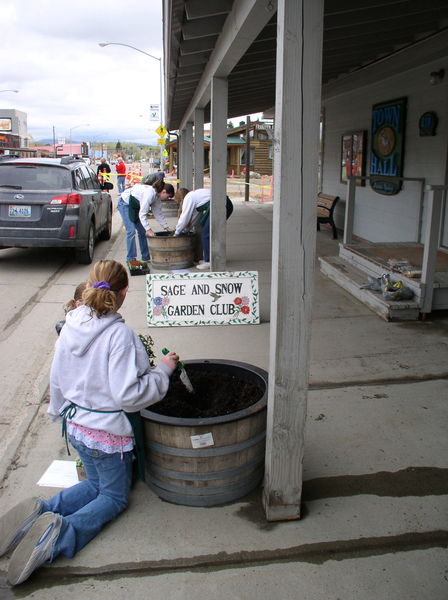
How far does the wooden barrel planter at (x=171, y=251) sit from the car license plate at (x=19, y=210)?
2053 mm

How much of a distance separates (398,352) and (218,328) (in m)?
1.96

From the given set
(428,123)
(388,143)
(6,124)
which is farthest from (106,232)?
(6,124)

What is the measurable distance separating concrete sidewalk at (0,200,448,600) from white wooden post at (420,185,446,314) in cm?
138

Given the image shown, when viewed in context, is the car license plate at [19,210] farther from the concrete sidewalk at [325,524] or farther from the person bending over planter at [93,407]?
the person bending over planter at [93,407]

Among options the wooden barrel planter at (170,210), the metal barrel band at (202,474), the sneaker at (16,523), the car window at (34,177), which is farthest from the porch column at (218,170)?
the wooden barrel planter at (170,210)

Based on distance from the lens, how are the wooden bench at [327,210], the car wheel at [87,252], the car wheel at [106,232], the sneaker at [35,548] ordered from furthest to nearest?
the car wheel at [106,232] → the wooden bench at [327,210] → the car wheel at [87,252] → the sneaker at [35,548]

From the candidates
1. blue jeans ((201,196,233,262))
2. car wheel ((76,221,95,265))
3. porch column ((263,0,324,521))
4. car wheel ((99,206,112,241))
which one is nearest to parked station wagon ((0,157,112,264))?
car wheel ((76,221,95,265))

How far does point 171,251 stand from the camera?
8734 mm

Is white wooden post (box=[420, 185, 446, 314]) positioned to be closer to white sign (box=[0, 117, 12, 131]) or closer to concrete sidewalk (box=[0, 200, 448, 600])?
concrete sidewalk (box=[0, 200, 448, 600])

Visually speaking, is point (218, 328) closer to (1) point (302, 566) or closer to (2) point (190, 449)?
(2) point (190, 449)

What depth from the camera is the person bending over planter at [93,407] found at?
8.87ft

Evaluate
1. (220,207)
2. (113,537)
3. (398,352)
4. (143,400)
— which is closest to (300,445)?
(143,400)

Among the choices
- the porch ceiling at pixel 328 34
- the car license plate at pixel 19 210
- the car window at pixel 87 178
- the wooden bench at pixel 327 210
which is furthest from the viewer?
the wooden bench at pixel 327 210

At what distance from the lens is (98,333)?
2.76 m
